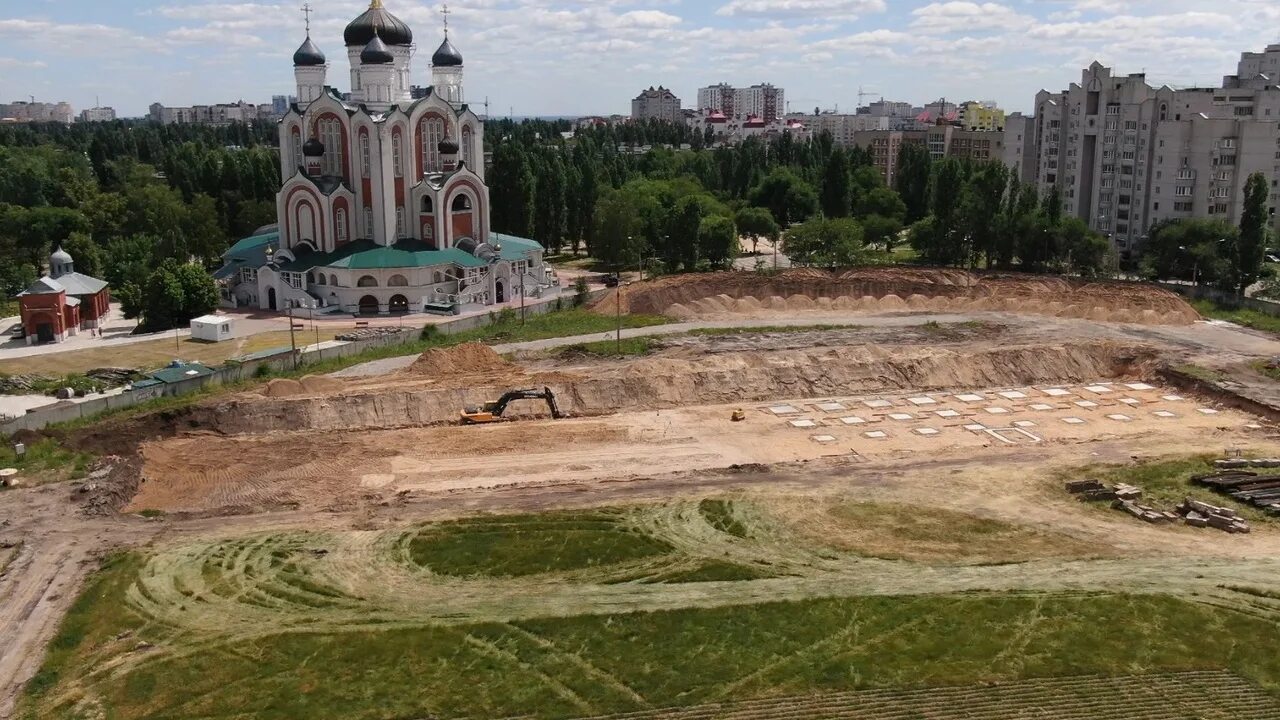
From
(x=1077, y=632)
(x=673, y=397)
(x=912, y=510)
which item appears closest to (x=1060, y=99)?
(x=673, y=397)

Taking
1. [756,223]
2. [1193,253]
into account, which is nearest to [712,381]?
[1193,253]

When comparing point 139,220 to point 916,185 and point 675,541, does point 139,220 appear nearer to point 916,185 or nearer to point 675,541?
point 916,185

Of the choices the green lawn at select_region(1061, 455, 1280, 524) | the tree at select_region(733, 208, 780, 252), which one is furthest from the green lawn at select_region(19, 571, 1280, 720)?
the tree at select_region(733, 208, 780, 252)

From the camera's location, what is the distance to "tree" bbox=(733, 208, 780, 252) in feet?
286

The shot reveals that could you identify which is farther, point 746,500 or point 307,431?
A: point 307,431

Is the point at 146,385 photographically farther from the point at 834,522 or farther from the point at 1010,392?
the point at 1010,392

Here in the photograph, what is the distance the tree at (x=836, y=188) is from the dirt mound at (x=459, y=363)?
5450 cm

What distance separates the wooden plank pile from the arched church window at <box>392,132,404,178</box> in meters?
47.8

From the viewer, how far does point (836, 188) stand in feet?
309

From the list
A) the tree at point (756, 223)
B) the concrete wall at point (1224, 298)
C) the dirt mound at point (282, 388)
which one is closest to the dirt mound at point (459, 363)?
the dirt mound at point (282, 388)

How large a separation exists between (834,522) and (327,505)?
15.5m

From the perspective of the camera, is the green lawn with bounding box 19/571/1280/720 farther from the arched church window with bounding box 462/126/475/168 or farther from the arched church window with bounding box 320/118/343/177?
the arched church window with bounding box 462/126/475/168

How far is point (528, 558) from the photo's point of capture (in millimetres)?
27922

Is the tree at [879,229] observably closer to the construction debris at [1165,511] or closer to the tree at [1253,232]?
the tree at [1253,232]
